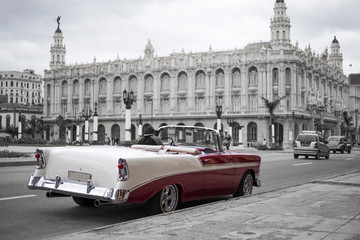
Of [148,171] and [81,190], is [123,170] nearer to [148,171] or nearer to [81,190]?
[148,171]

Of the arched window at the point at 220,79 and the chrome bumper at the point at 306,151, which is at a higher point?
the arched window at the point at 220,79

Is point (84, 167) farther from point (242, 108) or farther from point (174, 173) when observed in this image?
point (242, 108)

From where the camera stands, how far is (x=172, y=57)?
7362 centimetres

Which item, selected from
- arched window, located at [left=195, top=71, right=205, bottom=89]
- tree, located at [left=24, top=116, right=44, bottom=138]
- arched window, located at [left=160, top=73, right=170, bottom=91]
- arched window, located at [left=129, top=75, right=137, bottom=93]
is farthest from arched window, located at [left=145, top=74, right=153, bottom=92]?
tree, located at [left=24, top=116, right=44, bottom=138]

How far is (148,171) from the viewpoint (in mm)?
6258

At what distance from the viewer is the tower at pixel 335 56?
322 ft

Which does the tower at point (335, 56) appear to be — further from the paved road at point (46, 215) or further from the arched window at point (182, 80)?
the paved road at point (46, 215)

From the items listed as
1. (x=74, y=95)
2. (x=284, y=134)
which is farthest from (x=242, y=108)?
(x=74, y=95)

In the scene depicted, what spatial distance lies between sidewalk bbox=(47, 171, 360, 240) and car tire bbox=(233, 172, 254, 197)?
0.52 m

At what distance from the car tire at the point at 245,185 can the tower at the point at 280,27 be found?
5874 centimetres

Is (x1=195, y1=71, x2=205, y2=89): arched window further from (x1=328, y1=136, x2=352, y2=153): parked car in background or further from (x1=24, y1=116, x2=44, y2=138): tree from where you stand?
(x1=24, y1=116, x2=44, y2=138): tree

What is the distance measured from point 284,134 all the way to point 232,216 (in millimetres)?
59830

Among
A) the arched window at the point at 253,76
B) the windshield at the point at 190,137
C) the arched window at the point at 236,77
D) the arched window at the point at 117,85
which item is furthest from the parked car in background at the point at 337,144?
the arched window at the point at 117,85

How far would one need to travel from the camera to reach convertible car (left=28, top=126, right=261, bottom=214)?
6.05 meters
